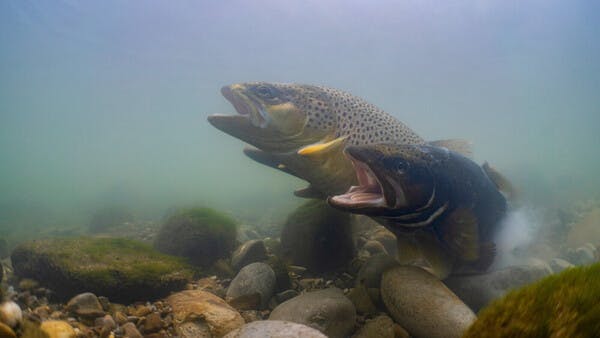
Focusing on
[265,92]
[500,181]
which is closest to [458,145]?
[500,181]

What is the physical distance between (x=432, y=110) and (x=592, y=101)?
173 ft

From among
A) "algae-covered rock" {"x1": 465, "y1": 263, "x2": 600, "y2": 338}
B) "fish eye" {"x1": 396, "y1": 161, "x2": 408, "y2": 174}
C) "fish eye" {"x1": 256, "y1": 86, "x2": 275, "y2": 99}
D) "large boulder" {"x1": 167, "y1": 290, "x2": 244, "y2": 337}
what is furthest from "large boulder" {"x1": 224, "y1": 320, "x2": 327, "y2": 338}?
"fish eye" {"x1": 256, "y1": 86, "x2": 275, "y2": 99}

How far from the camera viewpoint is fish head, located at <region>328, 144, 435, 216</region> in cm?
297

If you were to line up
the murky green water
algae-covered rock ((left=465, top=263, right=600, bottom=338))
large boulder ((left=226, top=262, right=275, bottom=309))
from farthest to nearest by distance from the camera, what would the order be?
1. the murky green water
2. large boulder ((left=226, top=262, right=275, bottom=309))
3. algae-covered rock ((left=465, top=263, right=600, bottom=338))

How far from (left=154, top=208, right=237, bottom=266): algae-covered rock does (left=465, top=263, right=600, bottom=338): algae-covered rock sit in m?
4.37

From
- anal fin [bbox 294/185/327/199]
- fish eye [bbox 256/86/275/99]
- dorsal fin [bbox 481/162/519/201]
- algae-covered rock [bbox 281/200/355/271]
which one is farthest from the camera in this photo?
dorsal fin [bbox 481/162/519/201]

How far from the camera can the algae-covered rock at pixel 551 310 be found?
127 centimetres

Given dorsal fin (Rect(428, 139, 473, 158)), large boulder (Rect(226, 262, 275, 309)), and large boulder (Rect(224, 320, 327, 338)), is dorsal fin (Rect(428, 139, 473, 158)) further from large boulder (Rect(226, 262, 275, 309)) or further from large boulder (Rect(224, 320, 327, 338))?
large boulder (Rect(224, 320, 327, 338))

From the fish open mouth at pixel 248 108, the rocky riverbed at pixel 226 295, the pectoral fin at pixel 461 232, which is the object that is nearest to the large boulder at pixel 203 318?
the rocky riverbed at pixel 226 295

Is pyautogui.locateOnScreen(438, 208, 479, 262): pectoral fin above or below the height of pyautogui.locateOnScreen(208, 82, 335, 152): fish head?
below

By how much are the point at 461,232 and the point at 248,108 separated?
121 inches

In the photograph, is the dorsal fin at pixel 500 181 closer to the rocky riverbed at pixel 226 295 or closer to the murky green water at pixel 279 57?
the rocky riverbed at pixel 226 295

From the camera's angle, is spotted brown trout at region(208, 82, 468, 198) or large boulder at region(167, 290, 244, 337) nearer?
large boulder at region(167, 290, 244, 337)

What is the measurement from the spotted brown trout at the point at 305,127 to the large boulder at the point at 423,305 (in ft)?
4.46
